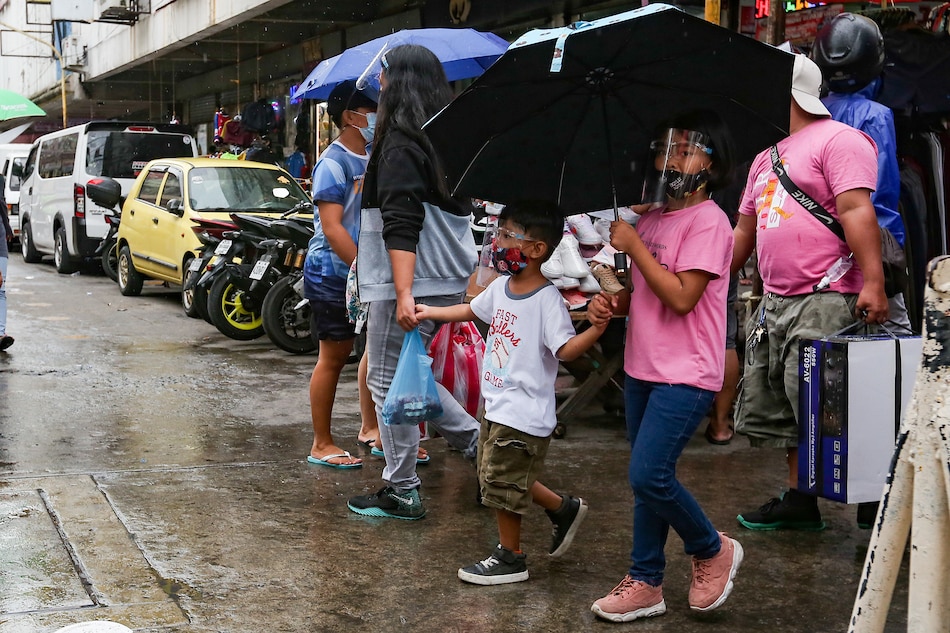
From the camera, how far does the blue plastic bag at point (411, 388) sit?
446 cm

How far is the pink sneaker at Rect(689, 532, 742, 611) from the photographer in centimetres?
377

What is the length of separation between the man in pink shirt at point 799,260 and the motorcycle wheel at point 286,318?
5.29 m

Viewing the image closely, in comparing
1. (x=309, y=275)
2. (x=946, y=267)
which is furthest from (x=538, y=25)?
(x=946, y=267)

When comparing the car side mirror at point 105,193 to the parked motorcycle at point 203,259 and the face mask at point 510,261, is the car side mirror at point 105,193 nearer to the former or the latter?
the parked motorcycle at point 203,259

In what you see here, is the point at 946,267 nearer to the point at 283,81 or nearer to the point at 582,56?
the point at 582,56

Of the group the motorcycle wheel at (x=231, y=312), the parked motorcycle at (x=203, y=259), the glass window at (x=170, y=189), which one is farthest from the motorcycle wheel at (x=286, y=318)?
the glass window at (x=170, y=189)

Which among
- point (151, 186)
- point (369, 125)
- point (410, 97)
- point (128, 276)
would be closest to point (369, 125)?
point (369, 125)

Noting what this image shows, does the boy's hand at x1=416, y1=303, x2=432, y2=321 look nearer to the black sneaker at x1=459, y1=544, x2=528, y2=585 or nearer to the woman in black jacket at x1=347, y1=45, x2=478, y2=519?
the woman in black jacket at x1=347, y1=45, x2=478, y2=519

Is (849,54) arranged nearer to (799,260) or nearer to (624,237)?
(799,260)

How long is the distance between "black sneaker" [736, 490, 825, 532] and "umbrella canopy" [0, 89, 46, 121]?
8495 mm

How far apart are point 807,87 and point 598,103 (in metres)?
1.15

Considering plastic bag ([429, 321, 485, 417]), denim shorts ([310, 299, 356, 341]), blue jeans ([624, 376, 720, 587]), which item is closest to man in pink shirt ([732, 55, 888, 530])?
blue jeans ([624, 376, 720, 587])

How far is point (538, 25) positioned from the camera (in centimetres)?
1265

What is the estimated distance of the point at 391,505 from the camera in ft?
16.1
